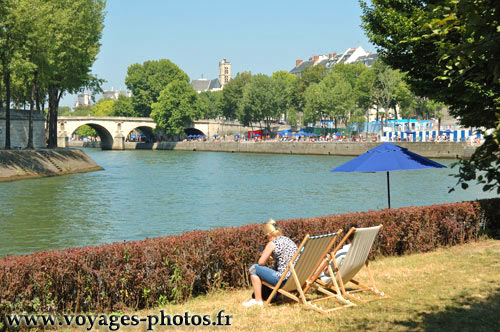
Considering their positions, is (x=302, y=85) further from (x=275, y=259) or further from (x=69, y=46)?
(x=275, y=259)

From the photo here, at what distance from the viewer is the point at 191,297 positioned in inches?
351

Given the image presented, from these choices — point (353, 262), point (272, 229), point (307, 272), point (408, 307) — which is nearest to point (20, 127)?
point (272, 229)

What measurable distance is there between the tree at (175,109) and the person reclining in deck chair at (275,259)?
98278 millimetres

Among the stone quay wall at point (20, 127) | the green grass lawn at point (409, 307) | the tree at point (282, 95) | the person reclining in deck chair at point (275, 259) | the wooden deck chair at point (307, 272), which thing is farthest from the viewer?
the tree at point (282, 95)

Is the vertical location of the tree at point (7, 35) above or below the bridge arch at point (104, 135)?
above

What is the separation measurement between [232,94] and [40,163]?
80663mm

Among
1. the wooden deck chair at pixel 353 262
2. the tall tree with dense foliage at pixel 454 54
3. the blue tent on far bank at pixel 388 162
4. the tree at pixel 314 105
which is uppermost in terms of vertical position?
the tree at pixel 314 105

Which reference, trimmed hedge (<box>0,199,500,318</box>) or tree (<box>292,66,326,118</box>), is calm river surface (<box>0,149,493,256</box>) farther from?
tree (<box>292,66,326,118</box>)

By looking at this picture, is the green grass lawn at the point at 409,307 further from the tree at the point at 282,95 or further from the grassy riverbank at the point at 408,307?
the tree at the point at 282,95

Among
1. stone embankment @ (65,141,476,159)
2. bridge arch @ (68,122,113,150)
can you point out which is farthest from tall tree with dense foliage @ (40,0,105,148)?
bridge arch @ (68,122,113,150)

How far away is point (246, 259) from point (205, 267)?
0.76 metres

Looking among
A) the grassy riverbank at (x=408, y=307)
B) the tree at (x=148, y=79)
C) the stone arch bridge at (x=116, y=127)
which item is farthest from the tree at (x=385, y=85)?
the grassy riverbank at (x=408, y=307)

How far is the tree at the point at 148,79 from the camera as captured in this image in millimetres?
120062

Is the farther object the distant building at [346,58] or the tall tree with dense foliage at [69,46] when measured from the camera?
the distant building at [346,58]
